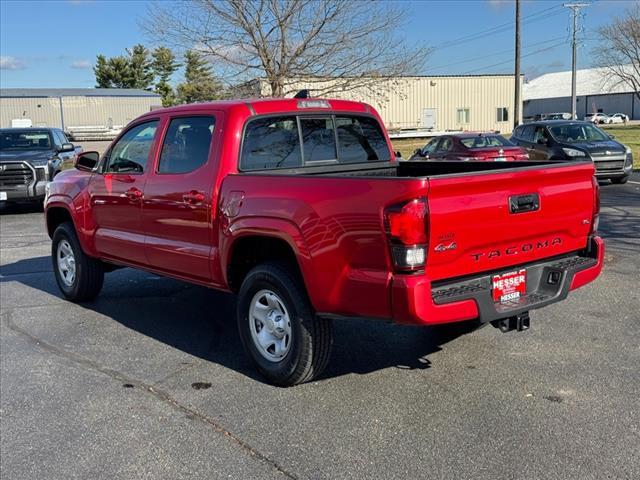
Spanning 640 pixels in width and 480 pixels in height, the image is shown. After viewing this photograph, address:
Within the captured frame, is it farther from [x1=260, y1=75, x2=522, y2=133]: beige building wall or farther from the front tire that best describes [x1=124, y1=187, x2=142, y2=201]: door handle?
[x1=260, y1=75, x2=522, y2=133]: beige building wall

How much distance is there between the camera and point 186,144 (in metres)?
5.54

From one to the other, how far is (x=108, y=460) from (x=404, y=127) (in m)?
→ 52.7

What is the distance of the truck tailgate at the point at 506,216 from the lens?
12.6 ft

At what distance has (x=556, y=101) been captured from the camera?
97.6 metres

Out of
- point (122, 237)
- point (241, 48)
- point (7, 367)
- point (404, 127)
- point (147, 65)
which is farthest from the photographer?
point (147, 65)

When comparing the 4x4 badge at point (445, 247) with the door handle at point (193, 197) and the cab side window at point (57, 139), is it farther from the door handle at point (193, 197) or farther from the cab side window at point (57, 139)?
the cab side window at point (57, 139)

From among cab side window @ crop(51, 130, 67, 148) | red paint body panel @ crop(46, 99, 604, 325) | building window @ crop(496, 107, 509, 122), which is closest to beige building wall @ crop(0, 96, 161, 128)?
building window @ crop(496, 107, 509, 122)

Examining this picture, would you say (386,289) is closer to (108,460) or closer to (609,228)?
(108,460)

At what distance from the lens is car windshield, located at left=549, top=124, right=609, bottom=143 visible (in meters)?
17.2

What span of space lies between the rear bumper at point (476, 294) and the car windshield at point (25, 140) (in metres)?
14.3

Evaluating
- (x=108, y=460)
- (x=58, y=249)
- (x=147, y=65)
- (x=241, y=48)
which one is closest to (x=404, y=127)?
(x=241, y=48)

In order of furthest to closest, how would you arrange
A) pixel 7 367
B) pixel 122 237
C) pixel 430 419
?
pixel 122 237 → pixel 7 367 → pixel 430 419

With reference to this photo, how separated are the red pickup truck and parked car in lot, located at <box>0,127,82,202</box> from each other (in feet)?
30.4

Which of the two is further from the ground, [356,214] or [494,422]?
[356,214]
